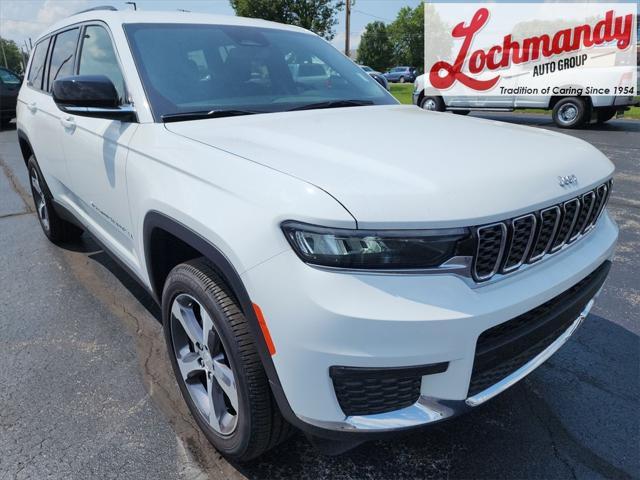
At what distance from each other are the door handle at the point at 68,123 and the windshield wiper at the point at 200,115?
3.73 feet

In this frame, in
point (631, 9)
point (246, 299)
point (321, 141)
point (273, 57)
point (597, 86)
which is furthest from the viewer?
point (631, 9)

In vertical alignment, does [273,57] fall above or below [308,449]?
above

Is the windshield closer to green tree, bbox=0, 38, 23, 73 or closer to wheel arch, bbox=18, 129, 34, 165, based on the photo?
wheel arch, bbox=18, 129, 34, 165

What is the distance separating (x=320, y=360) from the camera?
1443 mm

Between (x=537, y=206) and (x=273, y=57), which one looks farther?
(x=273, y=57)

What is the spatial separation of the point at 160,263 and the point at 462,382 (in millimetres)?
1452

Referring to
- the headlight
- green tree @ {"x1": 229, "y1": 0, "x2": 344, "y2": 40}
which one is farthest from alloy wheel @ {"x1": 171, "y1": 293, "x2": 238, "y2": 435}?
green tree @ {"x1": 229, "y1": 0, "x2": 344, "y2": 40}

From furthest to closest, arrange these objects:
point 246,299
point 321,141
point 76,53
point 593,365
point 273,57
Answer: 1. point 76,53
2. point 273,57
3. point 593,365
4. point 321,141
5. point 246,299

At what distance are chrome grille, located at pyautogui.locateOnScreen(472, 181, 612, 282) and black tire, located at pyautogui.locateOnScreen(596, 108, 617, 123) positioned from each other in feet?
40.1

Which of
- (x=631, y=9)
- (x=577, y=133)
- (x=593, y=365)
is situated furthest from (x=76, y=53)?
(x=631, y=9)

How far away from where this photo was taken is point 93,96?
88.3 inches

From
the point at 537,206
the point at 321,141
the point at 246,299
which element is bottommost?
the point at 246,299

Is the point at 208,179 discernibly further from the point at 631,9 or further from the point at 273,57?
the point at 631,9

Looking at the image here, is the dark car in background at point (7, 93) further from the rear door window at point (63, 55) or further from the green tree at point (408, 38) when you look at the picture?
the green tree at point (408, 38)
